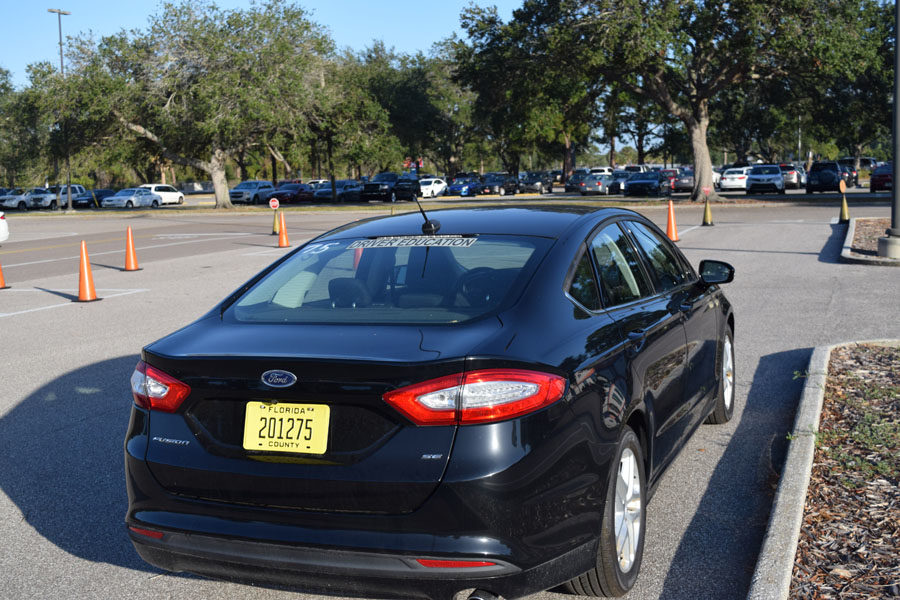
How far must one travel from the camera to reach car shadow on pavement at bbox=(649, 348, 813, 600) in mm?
3861

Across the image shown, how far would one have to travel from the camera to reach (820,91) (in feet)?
131

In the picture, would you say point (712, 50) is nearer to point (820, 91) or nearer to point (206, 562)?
point (820, 91)

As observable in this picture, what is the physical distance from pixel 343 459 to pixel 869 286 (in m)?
11.1

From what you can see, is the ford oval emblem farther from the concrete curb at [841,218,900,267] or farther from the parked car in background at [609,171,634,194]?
the parked car in background at [609,171,634,194]

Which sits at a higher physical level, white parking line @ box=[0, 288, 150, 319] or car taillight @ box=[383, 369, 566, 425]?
car taillight @ box=[383, 369, 566, 425]

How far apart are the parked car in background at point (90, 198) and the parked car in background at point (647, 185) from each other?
1536 inches

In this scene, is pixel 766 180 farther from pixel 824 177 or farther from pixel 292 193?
pixel 292 193

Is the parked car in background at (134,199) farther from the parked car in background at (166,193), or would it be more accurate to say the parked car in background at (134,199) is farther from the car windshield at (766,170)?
the car windshield at (766,170)

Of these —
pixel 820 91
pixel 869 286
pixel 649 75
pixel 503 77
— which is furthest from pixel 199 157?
pixel 869 286

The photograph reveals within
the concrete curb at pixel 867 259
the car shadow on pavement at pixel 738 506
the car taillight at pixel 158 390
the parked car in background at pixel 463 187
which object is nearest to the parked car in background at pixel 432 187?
the parked car in background at pixel 463 187

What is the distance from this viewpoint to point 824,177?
4728 cm

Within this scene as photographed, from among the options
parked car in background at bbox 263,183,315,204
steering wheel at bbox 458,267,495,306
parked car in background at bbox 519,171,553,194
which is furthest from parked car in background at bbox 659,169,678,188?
steering wheel at bbox 458,267,495,306

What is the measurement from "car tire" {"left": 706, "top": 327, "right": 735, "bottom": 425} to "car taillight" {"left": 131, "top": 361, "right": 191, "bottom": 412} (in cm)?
357

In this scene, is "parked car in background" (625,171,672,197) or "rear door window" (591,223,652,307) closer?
"rear door window" (591,223,652,307)
